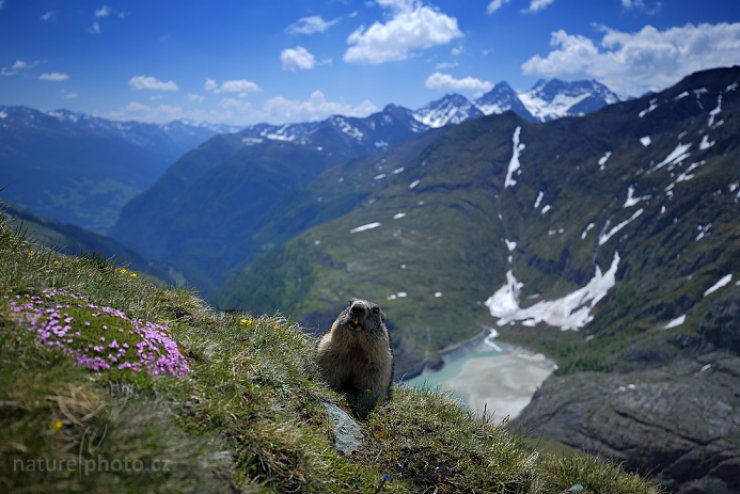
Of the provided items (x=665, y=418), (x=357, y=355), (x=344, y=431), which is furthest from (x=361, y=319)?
(x=665, y=418)

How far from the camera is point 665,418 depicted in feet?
396

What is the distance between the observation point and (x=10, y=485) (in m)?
3.69

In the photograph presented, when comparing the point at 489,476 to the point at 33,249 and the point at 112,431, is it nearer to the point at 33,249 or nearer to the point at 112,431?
the point at 112,431

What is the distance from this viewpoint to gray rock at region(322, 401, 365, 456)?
787 centimetres

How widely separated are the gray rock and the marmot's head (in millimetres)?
1701

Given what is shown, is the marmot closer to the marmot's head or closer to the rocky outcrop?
the marmot's head

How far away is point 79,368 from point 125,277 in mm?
4792

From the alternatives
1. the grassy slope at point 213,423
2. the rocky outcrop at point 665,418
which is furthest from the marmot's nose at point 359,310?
the rocky outcrop at point 665,418

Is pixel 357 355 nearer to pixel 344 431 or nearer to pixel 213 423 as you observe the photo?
pixel 344 431

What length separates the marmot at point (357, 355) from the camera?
9.88 m

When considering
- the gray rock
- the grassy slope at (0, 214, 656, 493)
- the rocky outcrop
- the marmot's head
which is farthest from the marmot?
the rocky outcrop

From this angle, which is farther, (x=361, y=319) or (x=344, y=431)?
(x=361, y=319)

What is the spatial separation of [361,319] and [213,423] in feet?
13.9

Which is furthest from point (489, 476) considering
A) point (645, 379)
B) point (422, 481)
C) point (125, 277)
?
point (645, 379)
